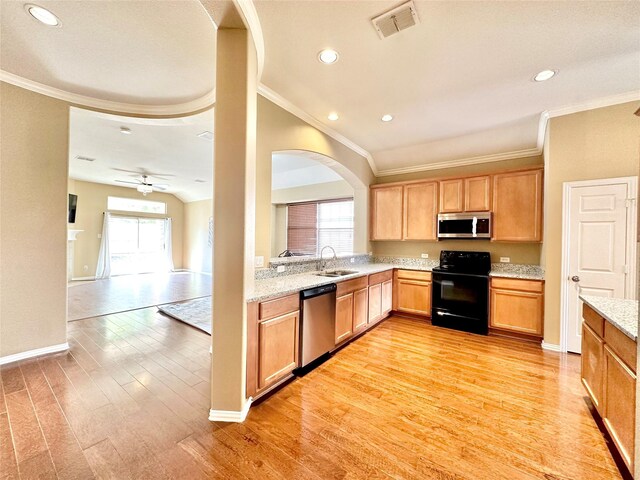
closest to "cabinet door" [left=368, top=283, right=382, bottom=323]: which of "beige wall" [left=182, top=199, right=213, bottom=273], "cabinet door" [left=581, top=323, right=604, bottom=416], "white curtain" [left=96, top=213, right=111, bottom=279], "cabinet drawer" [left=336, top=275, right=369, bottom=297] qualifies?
"cabinet drawer" [left=336, top=275, right=369, bottom=297]

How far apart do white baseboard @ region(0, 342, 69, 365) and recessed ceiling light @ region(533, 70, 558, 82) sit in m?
5.88

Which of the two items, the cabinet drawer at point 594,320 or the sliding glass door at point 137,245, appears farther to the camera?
the sliding glass door at point 137,245

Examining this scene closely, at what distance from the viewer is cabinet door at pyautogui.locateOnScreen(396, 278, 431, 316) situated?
4.25m

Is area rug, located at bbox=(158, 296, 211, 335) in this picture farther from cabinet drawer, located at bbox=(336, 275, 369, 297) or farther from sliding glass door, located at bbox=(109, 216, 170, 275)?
sliding glass door, located at bbox=(109, 216, 170, 275)

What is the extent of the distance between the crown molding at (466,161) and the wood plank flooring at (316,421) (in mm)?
2897

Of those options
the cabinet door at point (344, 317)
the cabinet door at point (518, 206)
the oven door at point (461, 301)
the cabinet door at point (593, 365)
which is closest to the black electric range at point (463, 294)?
the oven door at point (461, 301)

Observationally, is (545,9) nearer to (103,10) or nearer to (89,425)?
(103,10)

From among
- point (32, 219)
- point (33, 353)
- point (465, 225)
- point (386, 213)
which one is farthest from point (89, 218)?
point (465, 225)

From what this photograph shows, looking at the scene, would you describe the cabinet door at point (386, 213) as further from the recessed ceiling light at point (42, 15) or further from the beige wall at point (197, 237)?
the beige wall at point (197, 237)

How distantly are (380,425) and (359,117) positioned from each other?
345 cm

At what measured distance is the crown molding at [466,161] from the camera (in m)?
4.01

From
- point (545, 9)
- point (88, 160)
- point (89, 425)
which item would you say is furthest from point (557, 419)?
point (88, 160)

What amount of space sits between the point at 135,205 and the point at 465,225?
1018 cm

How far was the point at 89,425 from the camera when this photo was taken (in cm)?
185
